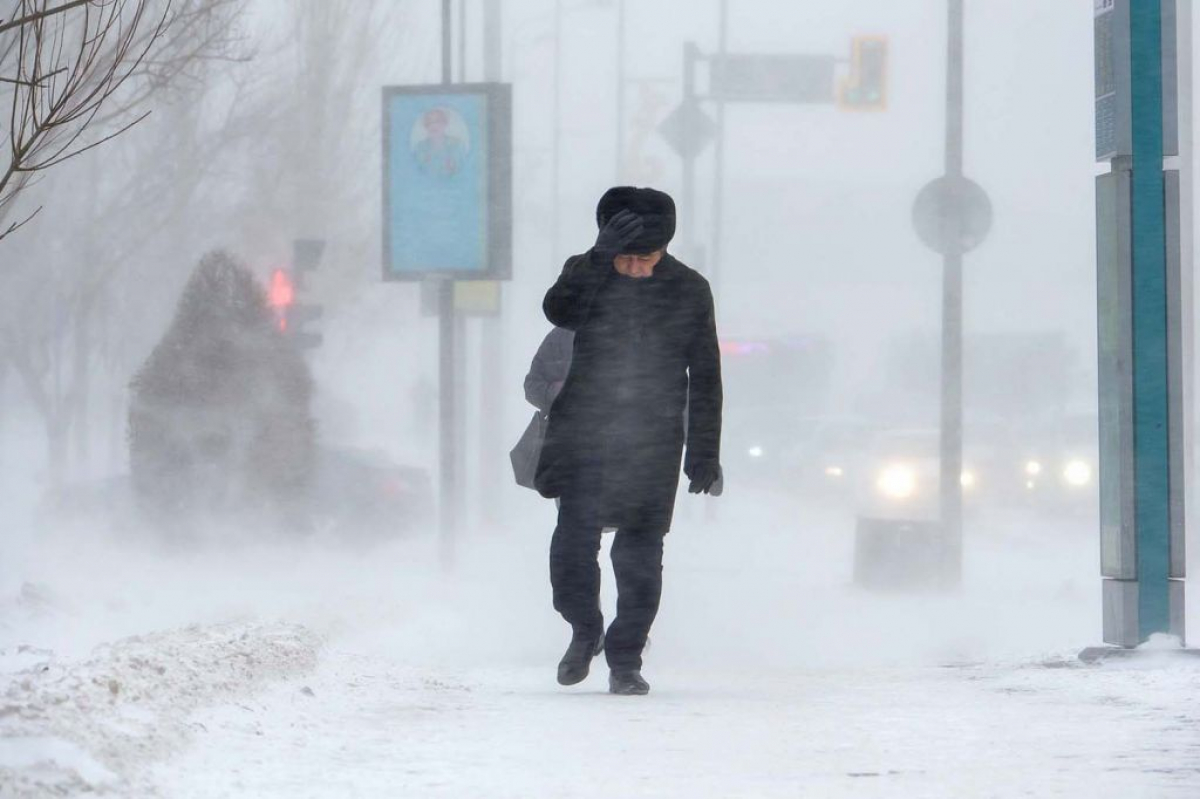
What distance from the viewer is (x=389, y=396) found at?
54.2 m

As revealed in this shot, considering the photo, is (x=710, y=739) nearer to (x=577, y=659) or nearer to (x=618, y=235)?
(x=577, y=659)

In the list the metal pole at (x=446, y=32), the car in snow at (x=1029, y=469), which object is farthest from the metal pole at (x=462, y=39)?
the car in snow at (x=1029, y=469)

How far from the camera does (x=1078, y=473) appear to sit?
1135 inches

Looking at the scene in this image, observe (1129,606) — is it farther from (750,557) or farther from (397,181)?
(750,557)

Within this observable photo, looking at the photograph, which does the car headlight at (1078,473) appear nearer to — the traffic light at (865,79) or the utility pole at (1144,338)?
the traffic light at (865,79)

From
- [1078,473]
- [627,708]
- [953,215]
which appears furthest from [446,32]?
[1078,473]

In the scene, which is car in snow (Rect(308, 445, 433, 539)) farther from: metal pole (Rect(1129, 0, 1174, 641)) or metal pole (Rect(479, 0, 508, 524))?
metal pole (Rect(1129, 0, 1174, 641))

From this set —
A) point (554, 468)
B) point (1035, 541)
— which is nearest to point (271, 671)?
point (554, 468)

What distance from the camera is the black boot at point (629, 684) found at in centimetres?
722

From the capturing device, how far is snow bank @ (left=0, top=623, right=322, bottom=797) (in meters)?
4.62

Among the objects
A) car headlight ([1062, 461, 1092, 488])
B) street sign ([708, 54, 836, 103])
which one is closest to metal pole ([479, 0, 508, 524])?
street sign ([708, 54, 836, 103])

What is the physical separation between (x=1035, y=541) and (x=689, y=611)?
31.6 feet

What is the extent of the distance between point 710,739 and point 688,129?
1985 centimetres

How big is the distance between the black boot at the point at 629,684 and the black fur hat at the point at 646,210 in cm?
154
